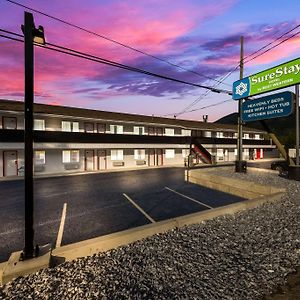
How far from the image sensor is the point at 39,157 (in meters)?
25.0

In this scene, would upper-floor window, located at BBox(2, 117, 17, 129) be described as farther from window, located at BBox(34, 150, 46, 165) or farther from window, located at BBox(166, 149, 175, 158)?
window, located at BBox(166, 149, 175, 158)

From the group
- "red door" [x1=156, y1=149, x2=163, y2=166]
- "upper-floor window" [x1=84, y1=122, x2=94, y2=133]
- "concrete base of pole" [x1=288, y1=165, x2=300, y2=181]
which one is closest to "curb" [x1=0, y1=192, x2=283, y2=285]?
"concrete base of pole" [x1=288, y1=165, x2=300, y2=181]

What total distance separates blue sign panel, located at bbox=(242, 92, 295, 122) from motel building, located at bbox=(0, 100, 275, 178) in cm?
1506

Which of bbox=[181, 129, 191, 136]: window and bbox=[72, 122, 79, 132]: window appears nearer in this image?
bbox=[72, 122, 79, 132]: window

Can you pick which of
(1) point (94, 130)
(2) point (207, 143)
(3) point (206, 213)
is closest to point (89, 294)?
(3) point (206, 213)

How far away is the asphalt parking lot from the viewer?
795 centimetres

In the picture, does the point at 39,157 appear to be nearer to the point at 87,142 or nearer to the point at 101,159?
the point at 87,142

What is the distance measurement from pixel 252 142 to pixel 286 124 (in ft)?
525

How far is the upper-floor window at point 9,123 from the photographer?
23469 mm

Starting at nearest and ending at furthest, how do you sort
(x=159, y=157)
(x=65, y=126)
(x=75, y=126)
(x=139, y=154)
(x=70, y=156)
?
(x=65, y=126), (x=70, y=156), (x=75, y=126), (x=139, y=154), (x=159, y=157)

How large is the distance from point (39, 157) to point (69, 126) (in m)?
4.84

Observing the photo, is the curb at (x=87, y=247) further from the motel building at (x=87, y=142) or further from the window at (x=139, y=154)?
the window at (x=139, y=154)

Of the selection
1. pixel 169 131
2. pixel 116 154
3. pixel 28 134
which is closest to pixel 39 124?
pixel 116 154

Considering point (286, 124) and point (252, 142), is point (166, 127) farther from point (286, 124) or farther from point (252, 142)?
point (286, 124)
